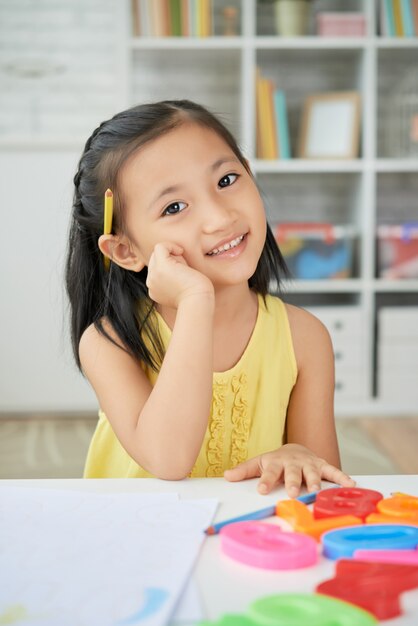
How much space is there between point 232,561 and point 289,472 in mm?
212

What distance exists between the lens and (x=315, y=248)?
3215 mm

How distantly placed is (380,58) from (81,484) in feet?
10.3

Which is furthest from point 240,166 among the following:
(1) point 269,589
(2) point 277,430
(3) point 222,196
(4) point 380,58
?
(4) point 380,58

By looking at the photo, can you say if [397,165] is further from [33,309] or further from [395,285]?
[33,309]

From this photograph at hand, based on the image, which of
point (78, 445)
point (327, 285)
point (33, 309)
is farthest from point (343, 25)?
point (78, 445)

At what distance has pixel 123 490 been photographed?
0.66 meters

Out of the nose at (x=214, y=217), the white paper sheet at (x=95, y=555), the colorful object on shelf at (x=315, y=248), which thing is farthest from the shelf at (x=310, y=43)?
the white paper sheet at (x=95, y=555)

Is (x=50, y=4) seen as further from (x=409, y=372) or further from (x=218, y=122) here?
(x=218, y=122)

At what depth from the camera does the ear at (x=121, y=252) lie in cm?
104

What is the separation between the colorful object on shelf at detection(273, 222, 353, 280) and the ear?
2163 millimetres

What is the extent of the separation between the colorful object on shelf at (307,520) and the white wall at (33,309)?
2666 millimetres

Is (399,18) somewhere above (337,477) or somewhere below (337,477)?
above

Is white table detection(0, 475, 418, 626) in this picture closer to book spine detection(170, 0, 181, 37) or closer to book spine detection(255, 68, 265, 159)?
book spine detection(255, 68, 265, 159)

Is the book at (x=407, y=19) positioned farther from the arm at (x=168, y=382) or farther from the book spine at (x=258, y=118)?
the arm at (x=168, y=382)
